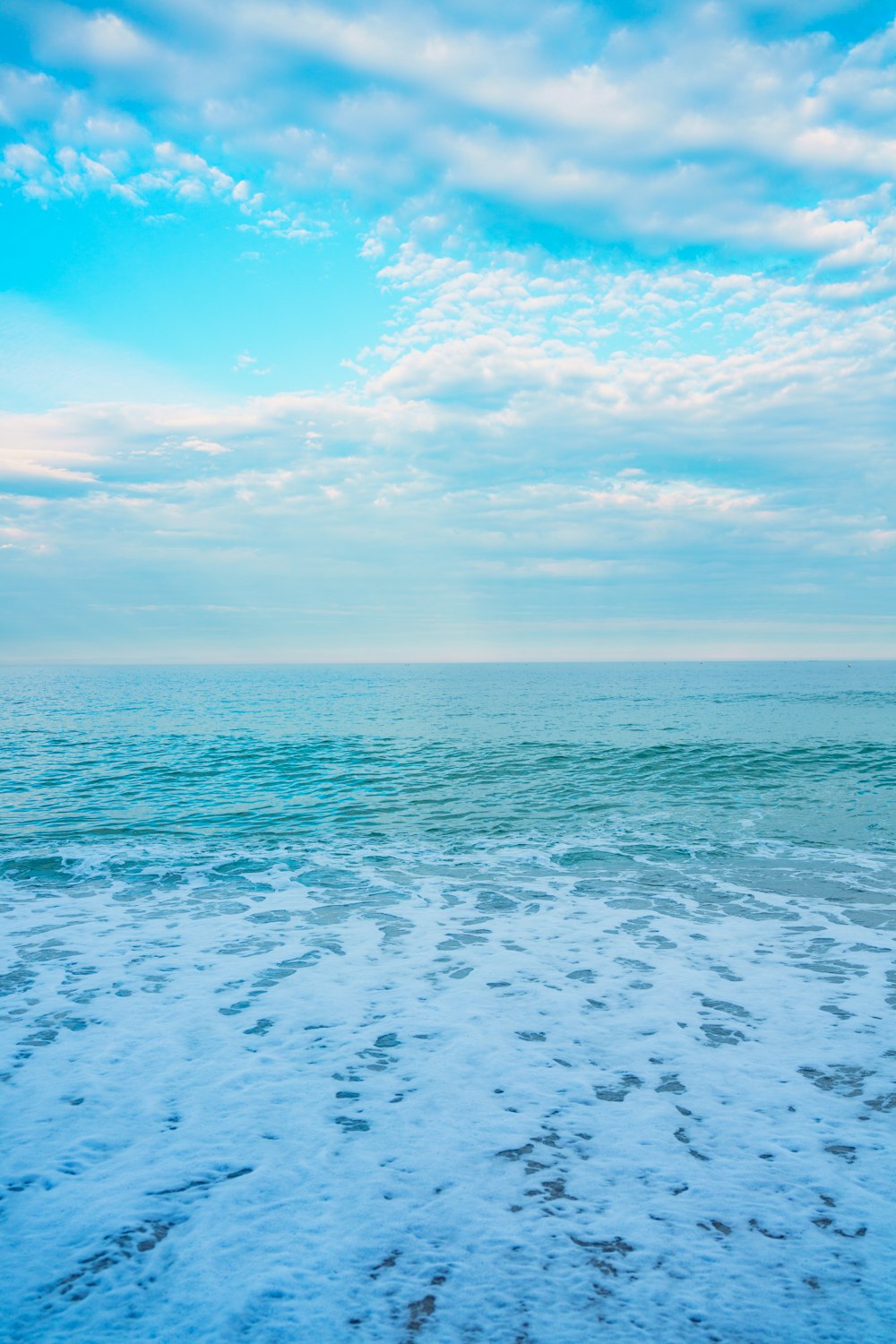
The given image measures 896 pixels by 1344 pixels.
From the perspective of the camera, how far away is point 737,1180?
17.8ft

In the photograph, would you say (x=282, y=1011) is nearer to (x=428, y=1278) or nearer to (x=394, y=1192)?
(x=394, y=1192)

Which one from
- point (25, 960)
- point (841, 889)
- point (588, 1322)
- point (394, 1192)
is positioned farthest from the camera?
point (841, 889)

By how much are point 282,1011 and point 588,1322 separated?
17.4 ft

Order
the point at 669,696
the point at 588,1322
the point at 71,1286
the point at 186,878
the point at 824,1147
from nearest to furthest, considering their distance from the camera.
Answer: the point at 588,1322 < the point at 71,1286 < the point at 824,1147 < the point at 186,878 < the point at 669,696

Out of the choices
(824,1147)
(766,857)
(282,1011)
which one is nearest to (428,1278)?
(824,1147)

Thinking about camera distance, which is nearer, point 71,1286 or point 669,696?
point 71,1286

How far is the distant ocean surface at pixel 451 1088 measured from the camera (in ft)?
14.6

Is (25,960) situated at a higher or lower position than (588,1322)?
lower

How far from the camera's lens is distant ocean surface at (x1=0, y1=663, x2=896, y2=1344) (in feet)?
14.6

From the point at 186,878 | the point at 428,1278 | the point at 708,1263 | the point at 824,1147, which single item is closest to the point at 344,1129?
the point at 428,1278

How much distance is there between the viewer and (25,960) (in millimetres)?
10344

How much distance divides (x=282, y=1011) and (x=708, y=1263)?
5.52 metres

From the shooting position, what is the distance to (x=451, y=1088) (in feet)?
22.5

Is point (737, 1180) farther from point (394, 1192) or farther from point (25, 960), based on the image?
point (25, 960)
